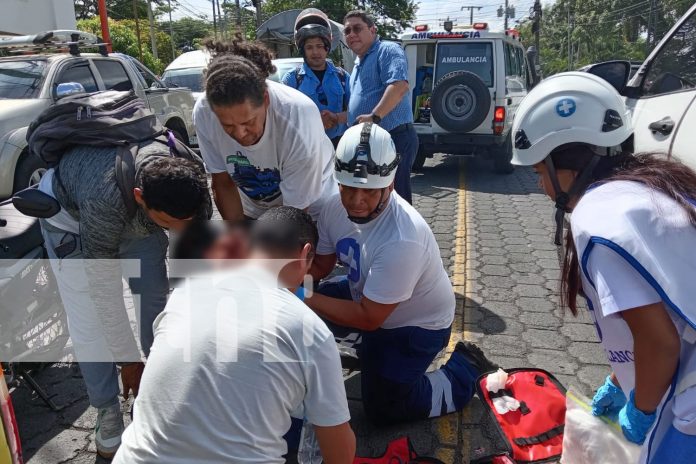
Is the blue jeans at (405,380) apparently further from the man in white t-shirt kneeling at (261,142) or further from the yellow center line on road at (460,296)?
the man in white t-shirt kneeling at (261,142)

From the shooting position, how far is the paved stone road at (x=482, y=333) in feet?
8.11

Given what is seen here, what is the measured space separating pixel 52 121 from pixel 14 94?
463 centimetres

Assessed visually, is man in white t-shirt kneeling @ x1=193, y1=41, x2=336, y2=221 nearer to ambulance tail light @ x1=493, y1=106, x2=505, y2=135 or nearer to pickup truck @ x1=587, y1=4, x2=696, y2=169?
pickup truck @ x1=587, y1=4, x2=696, y2=169

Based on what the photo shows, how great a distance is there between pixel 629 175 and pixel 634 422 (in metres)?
0.77

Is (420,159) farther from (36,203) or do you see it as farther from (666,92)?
(36,203)

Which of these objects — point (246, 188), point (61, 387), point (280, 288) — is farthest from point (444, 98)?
point (280, 288)

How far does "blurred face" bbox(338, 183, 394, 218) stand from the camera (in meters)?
2.25

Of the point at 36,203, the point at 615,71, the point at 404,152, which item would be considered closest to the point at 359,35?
the point at 404,152

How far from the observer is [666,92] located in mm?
3164

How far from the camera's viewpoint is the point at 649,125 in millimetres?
2977

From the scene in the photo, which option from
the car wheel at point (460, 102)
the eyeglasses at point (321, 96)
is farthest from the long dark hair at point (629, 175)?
the car wheel at point (460, 102)

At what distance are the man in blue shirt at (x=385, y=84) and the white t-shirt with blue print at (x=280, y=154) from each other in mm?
1237

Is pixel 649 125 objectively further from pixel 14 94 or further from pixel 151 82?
pixel 151 82

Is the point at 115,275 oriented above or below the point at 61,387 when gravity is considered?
above
